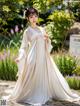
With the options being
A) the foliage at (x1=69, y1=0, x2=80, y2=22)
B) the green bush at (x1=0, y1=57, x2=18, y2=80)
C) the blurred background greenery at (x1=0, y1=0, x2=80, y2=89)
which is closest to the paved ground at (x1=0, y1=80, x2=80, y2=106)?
the green bush at (x1=0, y1=57, x2=18, y2=80)

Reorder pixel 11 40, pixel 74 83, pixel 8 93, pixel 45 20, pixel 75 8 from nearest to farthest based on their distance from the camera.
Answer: pixel 8 93, pixel 74 83, pixel 11 40, pixel 75 8, pixel 45 20

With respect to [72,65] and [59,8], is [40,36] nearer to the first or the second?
[72,65]

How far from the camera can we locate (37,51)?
815 cm

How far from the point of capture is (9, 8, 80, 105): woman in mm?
8117

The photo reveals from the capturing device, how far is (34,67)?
8.16 meters

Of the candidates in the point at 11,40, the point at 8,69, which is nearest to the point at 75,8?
the point at 11,40

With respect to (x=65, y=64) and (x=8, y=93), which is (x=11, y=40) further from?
(x=8, y=93)

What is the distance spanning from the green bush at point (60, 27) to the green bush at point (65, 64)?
5221 mm

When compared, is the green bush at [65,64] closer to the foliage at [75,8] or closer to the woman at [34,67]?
the woman at [34,67]

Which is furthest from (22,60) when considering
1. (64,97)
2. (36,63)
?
(64,97)

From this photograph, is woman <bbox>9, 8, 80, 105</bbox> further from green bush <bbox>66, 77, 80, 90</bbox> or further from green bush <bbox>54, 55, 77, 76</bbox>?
green bush <bbox>54, 55, 77, 76</bbox>

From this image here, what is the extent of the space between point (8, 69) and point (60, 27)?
20.5 ft

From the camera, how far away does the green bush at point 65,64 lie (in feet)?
36.9

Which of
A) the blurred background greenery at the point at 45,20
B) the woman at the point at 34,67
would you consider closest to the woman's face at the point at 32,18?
the woman at the point at 34,67
